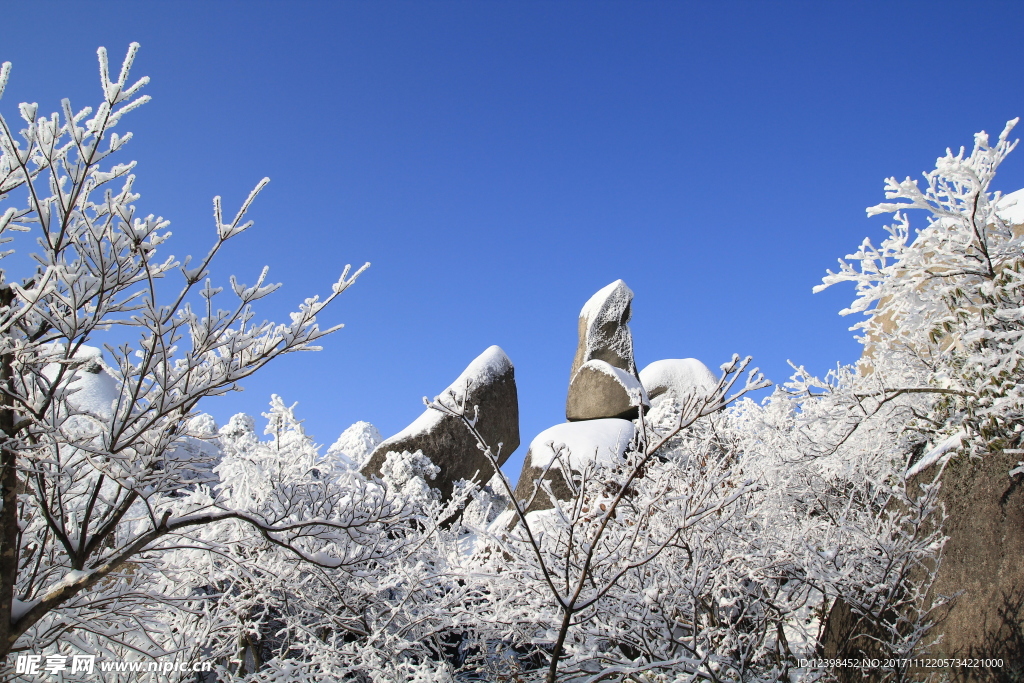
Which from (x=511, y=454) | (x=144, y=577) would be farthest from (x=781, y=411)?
(x=144, y=577)

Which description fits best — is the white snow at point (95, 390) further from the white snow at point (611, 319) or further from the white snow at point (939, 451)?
the white snow at point (939, 451)

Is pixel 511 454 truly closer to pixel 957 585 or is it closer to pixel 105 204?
pixel 957 585

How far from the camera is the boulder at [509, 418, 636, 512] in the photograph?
34.5ft

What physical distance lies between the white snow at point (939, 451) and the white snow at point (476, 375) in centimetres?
730

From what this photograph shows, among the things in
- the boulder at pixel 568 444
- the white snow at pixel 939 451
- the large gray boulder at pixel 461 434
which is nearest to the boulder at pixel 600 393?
the boulder at pixel 568 444

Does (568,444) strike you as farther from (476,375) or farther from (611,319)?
(611,319)

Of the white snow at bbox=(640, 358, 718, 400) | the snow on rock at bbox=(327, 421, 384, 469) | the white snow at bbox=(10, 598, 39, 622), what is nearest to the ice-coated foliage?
the white snow at bbox=(10, 598, 39, 622)

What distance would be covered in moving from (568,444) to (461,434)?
8.22 feet

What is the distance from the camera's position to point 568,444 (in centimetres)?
1052

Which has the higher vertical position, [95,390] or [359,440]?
[95,390]

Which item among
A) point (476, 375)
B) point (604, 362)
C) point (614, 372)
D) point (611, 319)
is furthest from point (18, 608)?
point (611, 319)

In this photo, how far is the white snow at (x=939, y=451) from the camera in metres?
5.23

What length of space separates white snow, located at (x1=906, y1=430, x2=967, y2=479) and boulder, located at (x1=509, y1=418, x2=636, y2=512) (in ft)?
16.3

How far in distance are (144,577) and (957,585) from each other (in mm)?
5789
